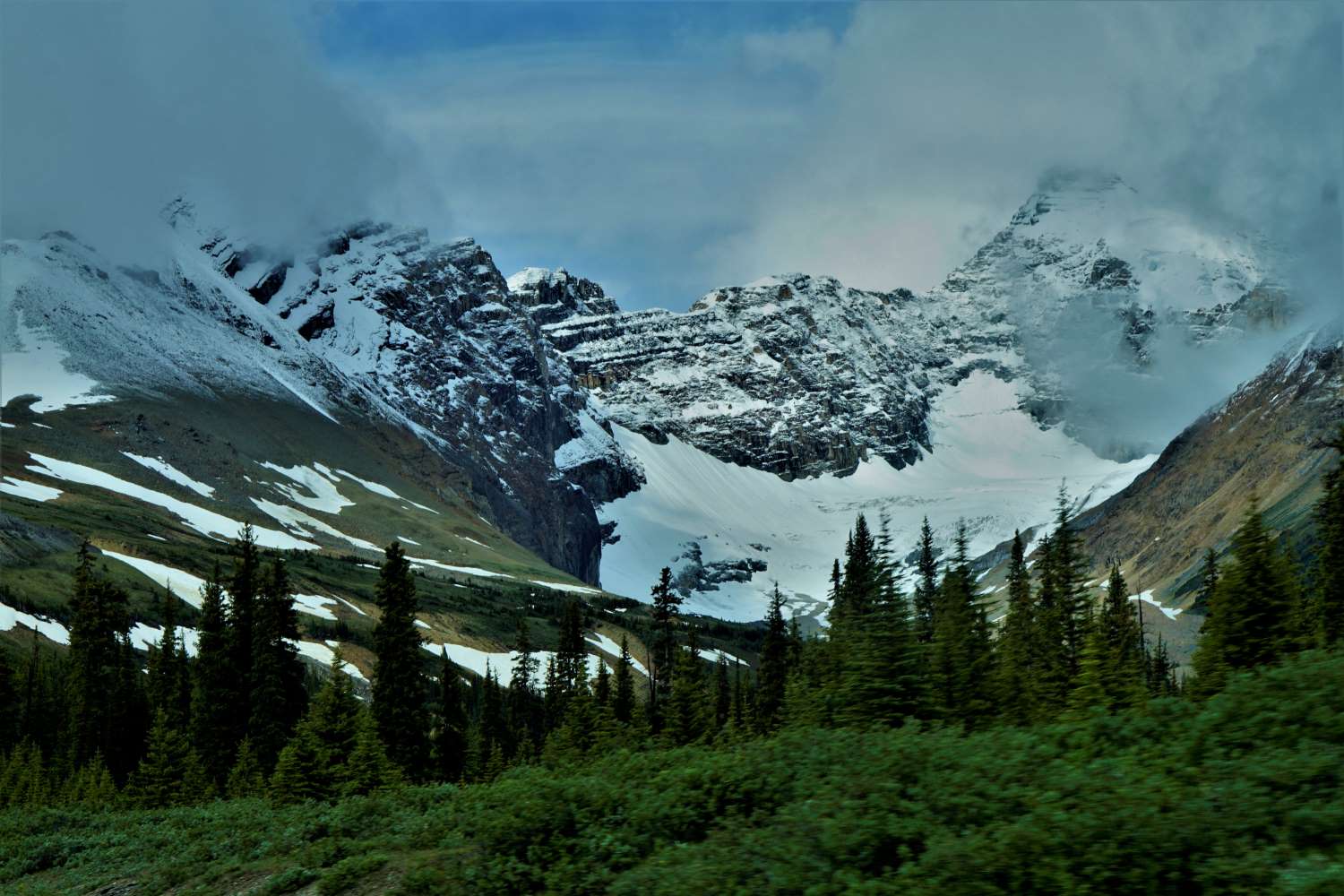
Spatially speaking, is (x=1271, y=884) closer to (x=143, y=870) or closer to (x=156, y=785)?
(x=143, y=870)

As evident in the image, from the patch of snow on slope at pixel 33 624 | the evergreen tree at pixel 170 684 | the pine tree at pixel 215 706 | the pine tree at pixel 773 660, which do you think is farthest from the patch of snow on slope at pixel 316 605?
the pine tree at pixel 215 706

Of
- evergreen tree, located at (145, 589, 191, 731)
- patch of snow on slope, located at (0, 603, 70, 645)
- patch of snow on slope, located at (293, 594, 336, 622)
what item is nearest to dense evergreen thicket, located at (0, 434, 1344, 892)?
evergreen tree, located at (145, 589, 191, 731)

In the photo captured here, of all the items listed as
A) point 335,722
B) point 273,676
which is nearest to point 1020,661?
point 335,722

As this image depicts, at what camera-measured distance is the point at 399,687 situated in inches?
2015

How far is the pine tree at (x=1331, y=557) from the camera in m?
36.0

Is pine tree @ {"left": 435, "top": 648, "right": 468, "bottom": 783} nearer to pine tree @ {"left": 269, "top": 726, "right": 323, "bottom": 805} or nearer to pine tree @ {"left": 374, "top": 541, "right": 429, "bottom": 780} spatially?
pine tree @ {"left": 374, "top": 541, "right": 429, "bottom": 780}

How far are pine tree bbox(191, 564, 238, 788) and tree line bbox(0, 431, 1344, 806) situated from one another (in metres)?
0.09

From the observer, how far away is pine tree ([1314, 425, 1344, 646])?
35981mm

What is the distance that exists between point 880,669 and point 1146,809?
11276mm

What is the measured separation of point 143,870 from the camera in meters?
21.4

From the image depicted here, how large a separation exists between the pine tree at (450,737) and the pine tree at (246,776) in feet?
31.6

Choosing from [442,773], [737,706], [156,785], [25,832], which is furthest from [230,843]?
[737,706]

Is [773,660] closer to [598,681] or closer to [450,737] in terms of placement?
[598,681]

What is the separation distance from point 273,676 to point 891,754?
45.4 m
